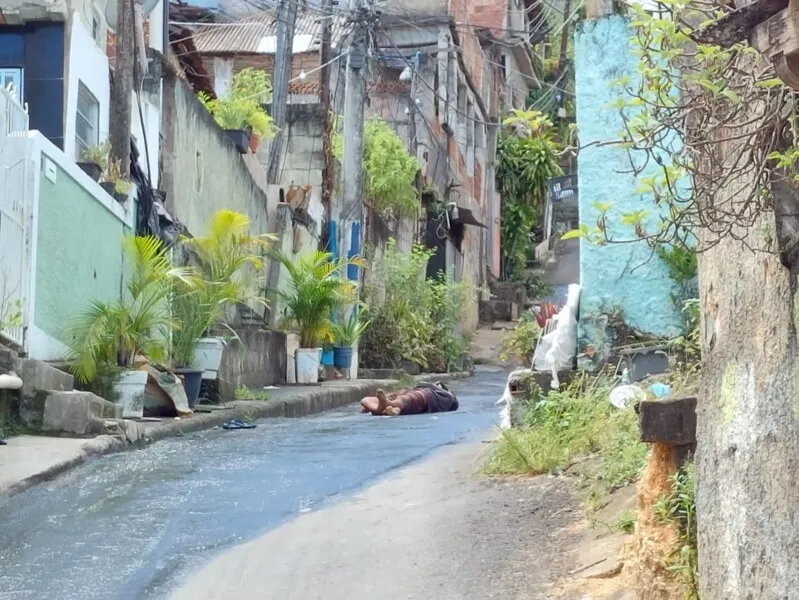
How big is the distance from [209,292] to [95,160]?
1.86m

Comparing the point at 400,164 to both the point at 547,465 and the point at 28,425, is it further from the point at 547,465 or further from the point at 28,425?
the point at 547,465

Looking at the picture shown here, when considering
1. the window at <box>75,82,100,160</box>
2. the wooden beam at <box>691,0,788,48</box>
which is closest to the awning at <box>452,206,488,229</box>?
the window at <box>75,82,100,160</box>

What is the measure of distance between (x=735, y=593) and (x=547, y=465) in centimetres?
340

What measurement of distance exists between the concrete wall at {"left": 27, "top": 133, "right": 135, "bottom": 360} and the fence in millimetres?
130

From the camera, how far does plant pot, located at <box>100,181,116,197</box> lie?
12.3 m

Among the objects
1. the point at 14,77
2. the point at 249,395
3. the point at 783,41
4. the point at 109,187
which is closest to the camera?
the point at 783,41

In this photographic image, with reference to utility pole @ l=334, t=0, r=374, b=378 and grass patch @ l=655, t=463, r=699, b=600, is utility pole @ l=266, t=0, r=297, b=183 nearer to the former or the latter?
utility pole @ l=334, t=0, r=374, b=378

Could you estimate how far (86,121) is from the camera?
13.7 metres

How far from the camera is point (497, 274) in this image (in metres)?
35.4

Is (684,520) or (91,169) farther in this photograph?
(91,169)

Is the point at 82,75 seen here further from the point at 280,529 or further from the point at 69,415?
the point at 280,529

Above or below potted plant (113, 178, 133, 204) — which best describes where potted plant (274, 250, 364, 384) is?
below

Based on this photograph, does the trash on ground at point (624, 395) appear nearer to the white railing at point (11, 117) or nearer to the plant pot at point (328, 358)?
the white railing at point (11, 117)

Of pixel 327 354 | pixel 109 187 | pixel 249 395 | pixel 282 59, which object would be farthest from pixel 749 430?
pixel 282 59
